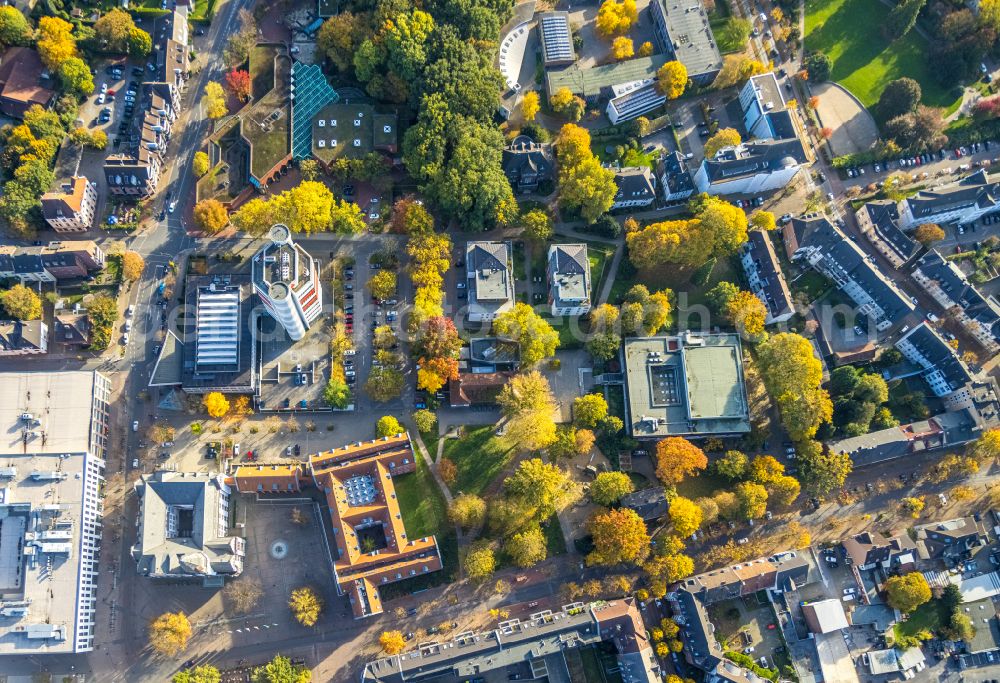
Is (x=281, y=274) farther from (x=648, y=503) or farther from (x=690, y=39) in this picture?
(x=690, y=39)

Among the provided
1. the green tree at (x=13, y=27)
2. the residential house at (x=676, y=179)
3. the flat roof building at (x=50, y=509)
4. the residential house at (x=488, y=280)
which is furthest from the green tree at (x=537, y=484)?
the green tree at (x=13, y=27)

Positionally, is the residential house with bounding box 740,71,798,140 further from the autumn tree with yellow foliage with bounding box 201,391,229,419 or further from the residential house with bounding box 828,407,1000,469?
the autumn tree with yellow foliage with bounding box 201,391,229,419

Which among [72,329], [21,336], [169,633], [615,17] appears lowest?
[169,633]

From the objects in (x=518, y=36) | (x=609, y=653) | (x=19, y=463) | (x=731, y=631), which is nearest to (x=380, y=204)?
(x=518, y=36)

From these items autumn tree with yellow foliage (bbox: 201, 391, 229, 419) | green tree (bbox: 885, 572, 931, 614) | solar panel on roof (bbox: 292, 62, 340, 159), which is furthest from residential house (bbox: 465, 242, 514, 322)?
green tree (bbox: 885, 572, 931, 614)

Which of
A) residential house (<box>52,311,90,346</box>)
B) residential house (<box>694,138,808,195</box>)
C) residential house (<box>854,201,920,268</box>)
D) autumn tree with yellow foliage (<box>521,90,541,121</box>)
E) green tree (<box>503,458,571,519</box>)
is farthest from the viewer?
autumn tree with yellow foliage (<box>521,90,541,121</box>)

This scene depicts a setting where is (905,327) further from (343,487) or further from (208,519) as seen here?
(208,519)

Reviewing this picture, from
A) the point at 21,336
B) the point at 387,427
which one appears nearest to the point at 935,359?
the point at 387,427
